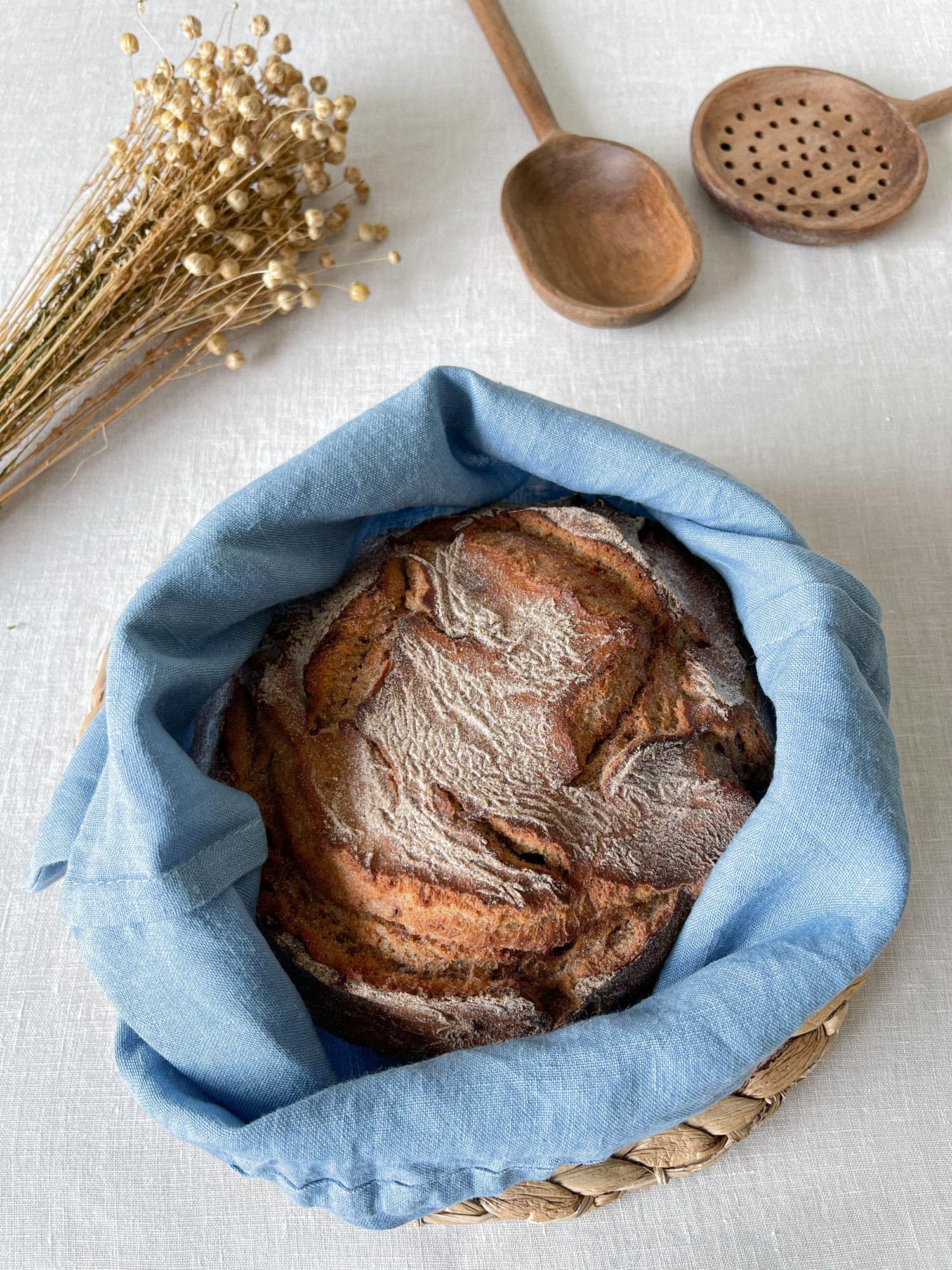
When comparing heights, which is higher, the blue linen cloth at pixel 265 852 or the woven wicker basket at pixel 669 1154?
the blue linen cloth at pixel 265 852

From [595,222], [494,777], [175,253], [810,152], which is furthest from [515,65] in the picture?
[494,777]

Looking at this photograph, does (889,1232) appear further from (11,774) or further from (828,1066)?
(11,774)

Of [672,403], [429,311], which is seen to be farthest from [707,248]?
[429,311]

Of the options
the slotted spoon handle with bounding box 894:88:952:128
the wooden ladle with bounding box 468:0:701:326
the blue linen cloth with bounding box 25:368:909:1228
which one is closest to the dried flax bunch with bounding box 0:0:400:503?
the wooden ladle with bounding box 468:0:701:326

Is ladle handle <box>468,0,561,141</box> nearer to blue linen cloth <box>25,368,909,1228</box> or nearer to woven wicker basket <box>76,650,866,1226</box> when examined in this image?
blue linen cloth <box>25,368,909,1228</box>

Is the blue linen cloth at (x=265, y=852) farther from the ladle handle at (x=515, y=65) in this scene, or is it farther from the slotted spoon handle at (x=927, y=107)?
the slotted spoon handle at (x=927, y=107)

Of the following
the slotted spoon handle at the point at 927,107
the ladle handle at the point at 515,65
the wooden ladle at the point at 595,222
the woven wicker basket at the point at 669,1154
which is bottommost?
the woven wicker basket at the point at 669,1154

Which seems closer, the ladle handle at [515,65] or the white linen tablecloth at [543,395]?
the white linen tablecloth at [543,395]

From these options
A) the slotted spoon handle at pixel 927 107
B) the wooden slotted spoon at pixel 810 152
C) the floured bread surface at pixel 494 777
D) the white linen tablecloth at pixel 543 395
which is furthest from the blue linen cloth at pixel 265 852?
the slotted spoon handle at pixel 927 107

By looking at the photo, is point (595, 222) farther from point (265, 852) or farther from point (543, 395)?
point (265, 852)
